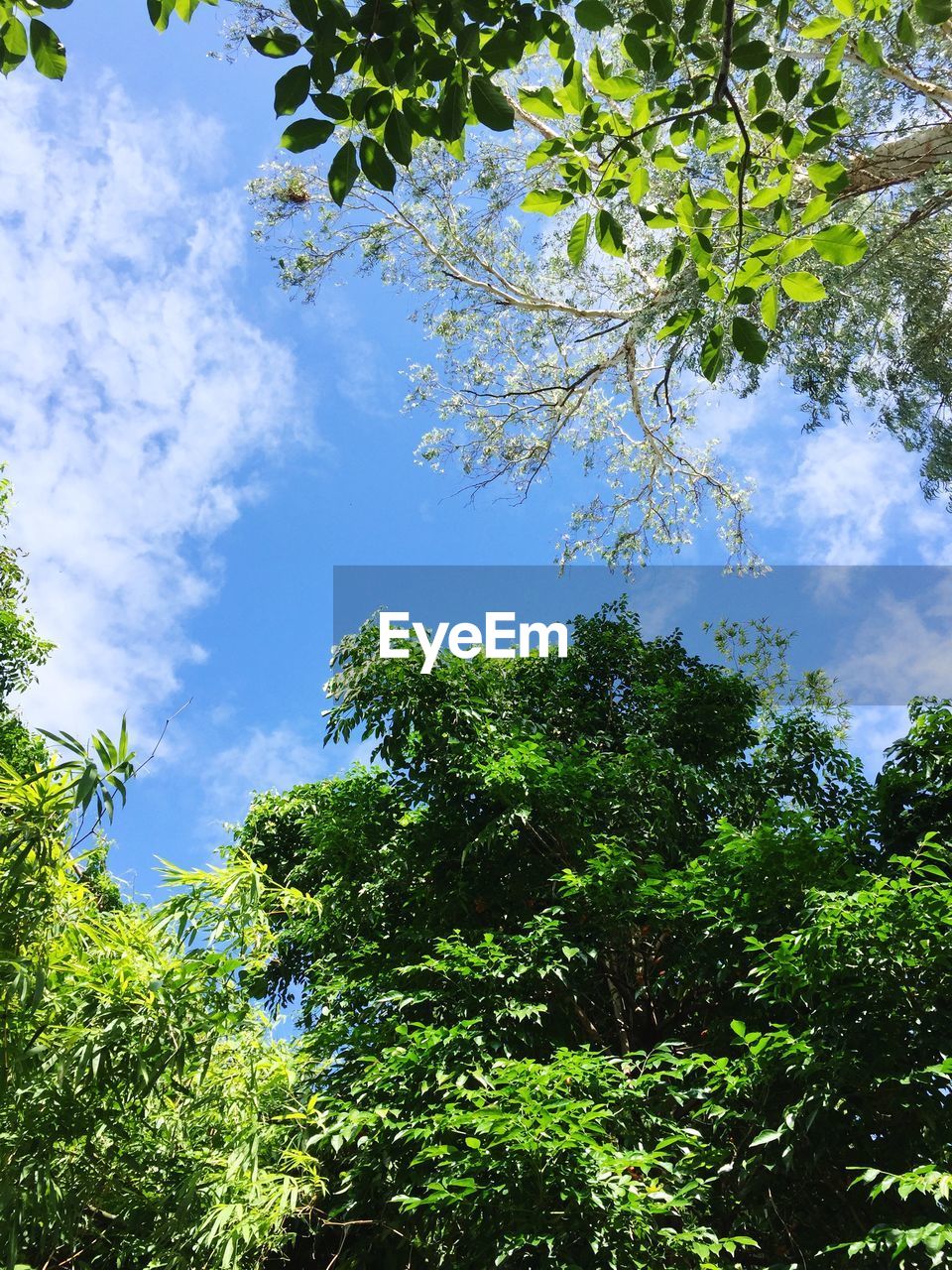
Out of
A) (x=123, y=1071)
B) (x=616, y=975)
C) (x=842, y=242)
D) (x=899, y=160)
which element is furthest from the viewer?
(x=899, y=160)

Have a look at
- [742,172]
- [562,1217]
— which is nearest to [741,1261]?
[562,1217]

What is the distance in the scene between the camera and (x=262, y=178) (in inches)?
A: 414

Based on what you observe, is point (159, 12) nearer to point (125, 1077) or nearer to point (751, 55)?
point (751, 55)

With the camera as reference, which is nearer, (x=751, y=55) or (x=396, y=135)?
(x=396, y=135)

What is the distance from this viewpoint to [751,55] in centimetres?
206

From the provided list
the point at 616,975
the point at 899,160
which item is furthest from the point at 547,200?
the point at 899,160

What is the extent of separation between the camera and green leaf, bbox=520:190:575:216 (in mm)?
2229

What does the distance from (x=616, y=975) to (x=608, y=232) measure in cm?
460

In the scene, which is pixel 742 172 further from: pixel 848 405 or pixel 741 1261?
pixel 848 405

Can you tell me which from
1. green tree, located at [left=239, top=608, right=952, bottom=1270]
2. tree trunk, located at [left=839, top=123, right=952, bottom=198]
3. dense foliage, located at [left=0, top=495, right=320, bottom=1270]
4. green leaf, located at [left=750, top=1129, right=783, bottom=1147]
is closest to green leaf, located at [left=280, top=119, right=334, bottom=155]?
dense foliage, located at [left=0, top=495, right=320, bottom=1270]

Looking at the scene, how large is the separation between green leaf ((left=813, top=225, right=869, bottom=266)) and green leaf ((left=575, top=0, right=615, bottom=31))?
58 cm

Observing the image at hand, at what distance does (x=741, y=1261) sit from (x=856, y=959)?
1.65 meters

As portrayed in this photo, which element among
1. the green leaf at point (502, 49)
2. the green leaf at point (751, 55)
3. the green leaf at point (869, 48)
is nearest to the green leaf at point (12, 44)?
the green leaf at point (502, 49)

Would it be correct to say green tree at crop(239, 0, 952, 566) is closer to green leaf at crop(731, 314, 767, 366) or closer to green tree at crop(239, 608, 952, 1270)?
green leaf at crop(731, 314, 767, 366)
